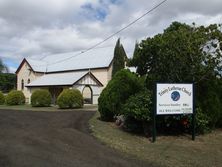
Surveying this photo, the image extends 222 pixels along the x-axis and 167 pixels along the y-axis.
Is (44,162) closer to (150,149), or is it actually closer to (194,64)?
(150,149)

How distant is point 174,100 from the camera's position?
529 inches

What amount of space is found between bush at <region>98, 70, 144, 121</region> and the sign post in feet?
11.4

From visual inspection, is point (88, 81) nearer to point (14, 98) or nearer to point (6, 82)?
point (14, 98)

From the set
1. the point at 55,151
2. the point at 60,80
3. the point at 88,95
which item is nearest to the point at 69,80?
the point at 60,80

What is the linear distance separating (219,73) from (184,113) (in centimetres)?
326

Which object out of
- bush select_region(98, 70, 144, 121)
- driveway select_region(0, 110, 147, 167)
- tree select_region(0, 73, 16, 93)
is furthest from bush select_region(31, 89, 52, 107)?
tree select_region(0, 73, 16, 93)

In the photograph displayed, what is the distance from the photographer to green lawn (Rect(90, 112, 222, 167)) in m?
9.80

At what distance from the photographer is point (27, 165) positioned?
25.6 feet

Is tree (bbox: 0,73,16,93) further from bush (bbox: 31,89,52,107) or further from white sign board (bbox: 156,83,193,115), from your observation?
white sign board (bbox: 156,83,193,115)

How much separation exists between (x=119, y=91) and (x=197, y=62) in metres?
4.36

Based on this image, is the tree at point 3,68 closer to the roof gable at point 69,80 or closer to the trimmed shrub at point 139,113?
the roof gable at point 69,80

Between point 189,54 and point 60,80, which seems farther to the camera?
point 60,80

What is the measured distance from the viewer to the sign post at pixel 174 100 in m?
13.1

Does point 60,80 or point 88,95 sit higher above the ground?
point 60,80
